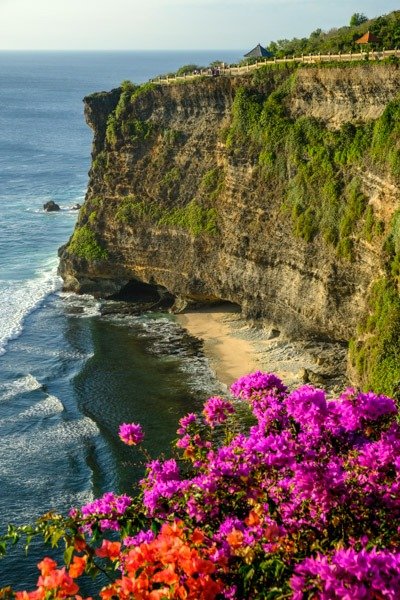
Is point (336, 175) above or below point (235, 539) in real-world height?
below

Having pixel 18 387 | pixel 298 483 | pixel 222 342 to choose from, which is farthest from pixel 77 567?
pixel 222 342

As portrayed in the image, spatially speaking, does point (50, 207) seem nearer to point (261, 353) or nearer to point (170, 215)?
point (170, 215)

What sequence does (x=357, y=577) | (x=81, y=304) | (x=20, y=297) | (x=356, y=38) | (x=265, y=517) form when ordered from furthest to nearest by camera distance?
(x=20, y=297)
(x=81, y=304)
(x=356, y=38)
(x=265, y=517)
(x=357, y=577)

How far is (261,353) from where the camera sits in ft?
152

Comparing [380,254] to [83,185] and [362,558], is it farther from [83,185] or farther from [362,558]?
[83,185]

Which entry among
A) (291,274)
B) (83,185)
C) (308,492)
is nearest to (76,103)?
(83,185)

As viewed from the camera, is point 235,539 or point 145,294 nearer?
point 235,539

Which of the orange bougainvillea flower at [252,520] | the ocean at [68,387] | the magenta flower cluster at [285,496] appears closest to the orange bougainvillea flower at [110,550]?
the magenta flower cluster at [285,496]

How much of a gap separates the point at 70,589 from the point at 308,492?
12.0 ft

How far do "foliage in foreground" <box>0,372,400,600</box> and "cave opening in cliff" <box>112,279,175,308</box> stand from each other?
44340 millimetres

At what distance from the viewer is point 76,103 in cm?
19138

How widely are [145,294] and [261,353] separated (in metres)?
16.2

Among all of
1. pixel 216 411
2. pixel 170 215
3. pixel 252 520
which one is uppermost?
pixel 252 520

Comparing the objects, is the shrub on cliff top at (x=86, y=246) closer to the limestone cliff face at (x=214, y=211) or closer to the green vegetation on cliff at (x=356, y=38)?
the limestone cliff face at (x=214, y=211)
